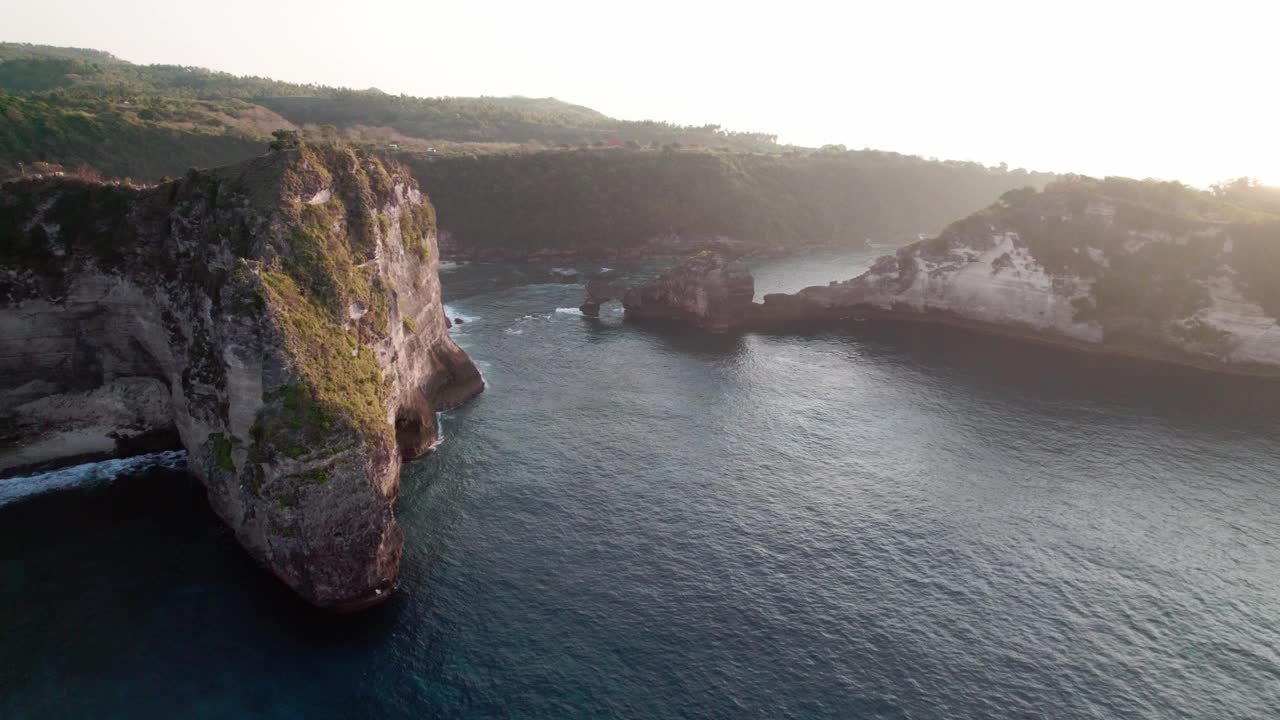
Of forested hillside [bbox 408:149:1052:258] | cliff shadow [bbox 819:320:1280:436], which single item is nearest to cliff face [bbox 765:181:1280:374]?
cliff shadow [bbox 819:320:1280:436]

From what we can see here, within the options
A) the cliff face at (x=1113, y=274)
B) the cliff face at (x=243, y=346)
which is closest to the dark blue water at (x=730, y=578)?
the cliff face at (x=243, y=346)

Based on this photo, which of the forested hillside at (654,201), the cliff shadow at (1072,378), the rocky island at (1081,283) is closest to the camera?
the cliff shadow at (1072,378)

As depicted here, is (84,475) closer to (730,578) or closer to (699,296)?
(730,578)

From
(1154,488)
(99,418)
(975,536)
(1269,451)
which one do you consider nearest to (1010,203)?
(1269,451)

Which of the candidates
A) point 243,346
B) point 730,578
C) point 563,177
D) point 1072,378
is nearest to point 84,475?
point 243,346

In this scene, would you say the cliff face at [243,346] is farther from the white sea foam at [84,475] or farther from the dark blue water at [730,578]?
the dark blue water at [730,578]

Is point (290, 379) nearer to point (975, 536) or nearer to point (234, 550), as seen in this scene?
point (234, 550)
